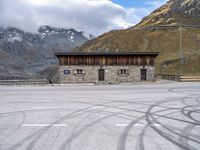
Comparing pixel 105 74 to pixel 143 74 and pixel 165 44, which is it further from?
pixel 165 44

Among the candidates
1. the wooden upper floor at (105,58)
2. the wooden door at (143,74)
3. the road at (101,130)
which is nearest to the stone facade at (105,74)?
the wooden door at (143,74)

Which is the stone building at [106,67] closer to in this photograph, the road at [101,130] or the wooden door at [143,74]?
Answer: the wooden door at [143,74]

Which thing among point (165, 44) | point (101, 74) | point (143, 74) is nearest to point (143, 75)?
point (143, 74)

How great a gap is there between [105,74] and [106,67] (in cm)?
103

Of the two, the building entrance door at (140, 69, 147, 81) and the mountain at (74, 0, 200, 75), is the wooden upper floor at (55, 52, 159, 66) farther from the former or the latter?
the mountain at (74, 0, 200, 75)

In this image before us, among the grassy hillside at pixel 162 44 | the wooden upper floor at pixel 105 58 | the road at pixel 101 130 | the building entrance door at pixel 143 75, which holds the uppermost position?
the grassy hillside at pixel 162 44

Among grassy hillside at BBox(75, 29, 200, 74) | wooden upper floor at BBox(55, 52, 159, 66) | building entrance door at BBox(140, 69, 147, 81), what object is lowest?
building entrance door at BBox(140, 69, 147, 81)

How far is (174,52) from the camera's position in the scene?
401 feet

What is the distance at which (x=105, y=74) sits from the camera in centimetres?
4928

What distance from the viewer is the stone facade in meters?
48.6

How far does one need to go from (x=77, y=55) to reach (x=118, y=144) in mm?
42194

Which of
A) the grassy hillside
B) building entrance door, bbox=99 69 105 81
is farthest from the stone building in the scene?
the grassy hillside

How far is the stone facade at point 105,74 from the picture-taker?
160ft

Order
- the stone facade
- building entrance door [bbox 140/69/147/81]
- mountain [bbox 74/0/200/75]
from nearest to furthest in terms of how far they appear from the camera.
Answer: the stone facade, building entrance door [bbox 140/69/147/81], mountain [bbox 74/0/200/75]
